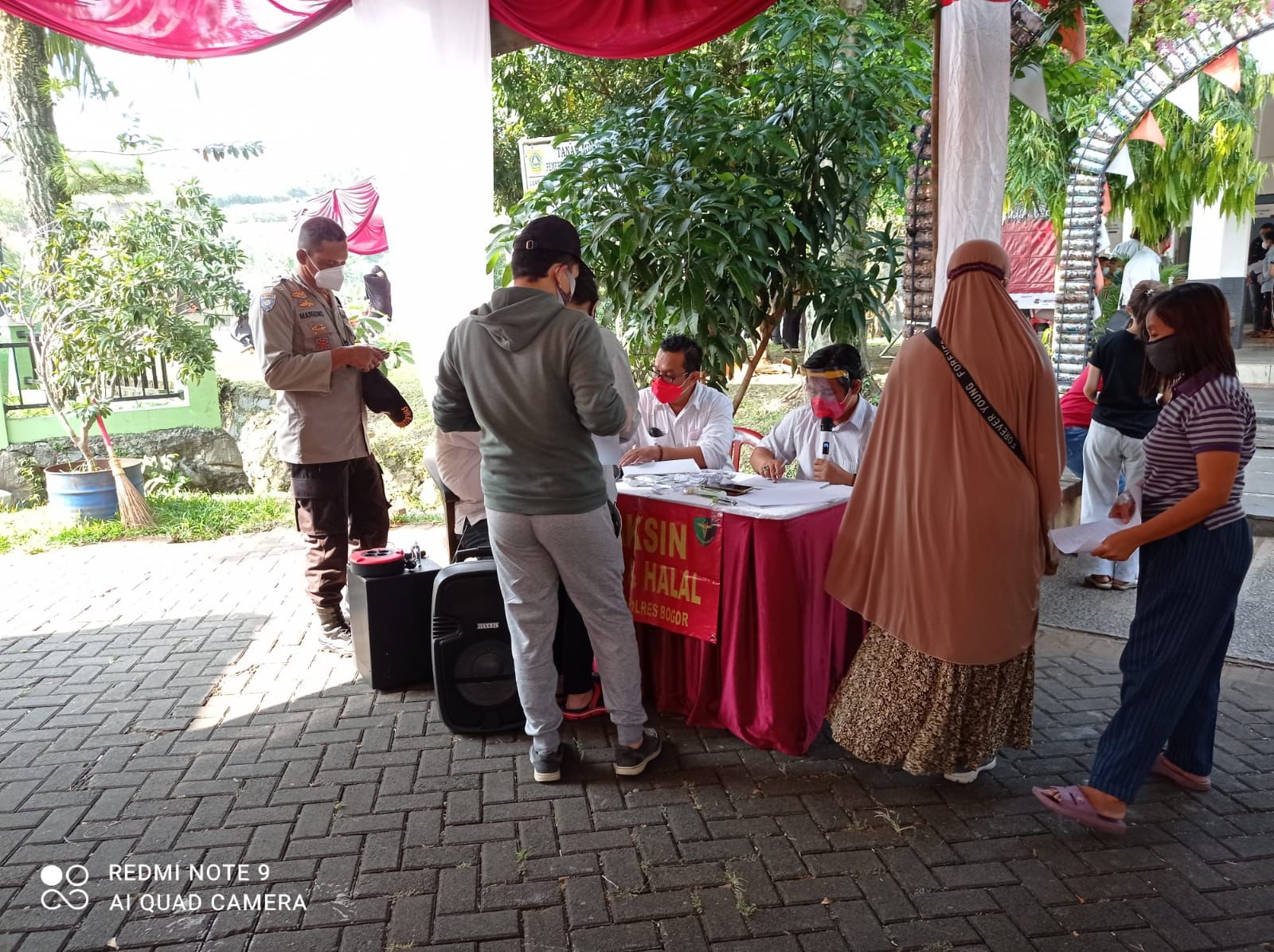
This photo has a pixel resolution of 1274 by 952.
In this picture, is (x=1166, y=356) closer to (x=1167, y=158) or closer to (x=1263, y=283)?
(x=1167, y=158)

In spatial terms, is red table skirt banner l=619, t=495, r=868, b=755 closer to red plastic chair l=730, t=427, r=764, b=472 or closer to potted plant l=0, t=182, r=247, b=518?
red plastic chair l=730, t=427, r=764, b=472

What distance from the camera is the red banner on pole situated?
120 inches

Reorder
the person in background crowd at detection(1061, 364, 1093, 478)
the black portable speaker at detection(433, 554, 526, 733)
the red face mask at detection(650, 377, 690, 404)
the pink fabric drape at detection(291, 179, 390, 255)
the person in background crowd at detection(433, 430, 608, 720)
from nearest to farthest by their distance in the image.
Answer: the black portable speaker at detection(433, 554, 526, 733), the person in background crowd at detection(433, 430, 608, 720), the red face mask at detection(650, 377, 690, 404), the person in background crowd at detection(1061, 364, 1093, 478), the pink fabric drape at detection(291, 179, 390, 255)

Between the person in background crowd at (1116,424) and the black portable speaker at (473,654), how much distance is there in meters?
3.04

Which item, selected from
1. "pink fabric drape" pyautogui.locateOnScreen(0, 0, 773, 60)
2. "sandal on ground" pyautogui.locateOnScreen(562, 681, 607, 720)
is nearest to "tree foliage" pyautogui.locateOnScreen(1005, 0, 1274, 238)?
"pink fabric drape" pyautogui.locateOnScreen(0, 0, 773, 60)

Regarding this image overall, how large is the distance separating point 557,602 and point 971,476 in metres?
1.31

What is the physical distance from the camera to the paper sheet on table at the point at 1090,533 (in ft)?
8.23

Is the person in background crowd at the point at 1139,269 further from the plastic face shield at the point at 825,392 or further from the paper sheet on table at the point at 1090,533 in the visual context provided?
the paper sheet on table at the point at 1090,533

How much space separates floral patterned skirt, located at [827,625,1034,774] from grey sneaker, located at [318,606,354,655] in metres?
2.37

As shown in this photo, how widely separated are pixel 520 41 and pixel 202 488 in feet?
21.6

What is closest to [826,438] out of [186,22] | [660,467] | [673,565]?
[660,467]


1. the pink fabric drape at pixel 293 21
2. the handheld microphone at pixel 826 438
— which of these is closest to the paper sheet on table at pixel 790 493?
the handheld microphone at pixel 826 438

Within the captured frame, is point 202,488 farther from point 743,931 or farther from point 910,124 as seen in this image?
point 743,931

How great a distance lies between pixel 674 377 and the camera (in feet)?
13.7
